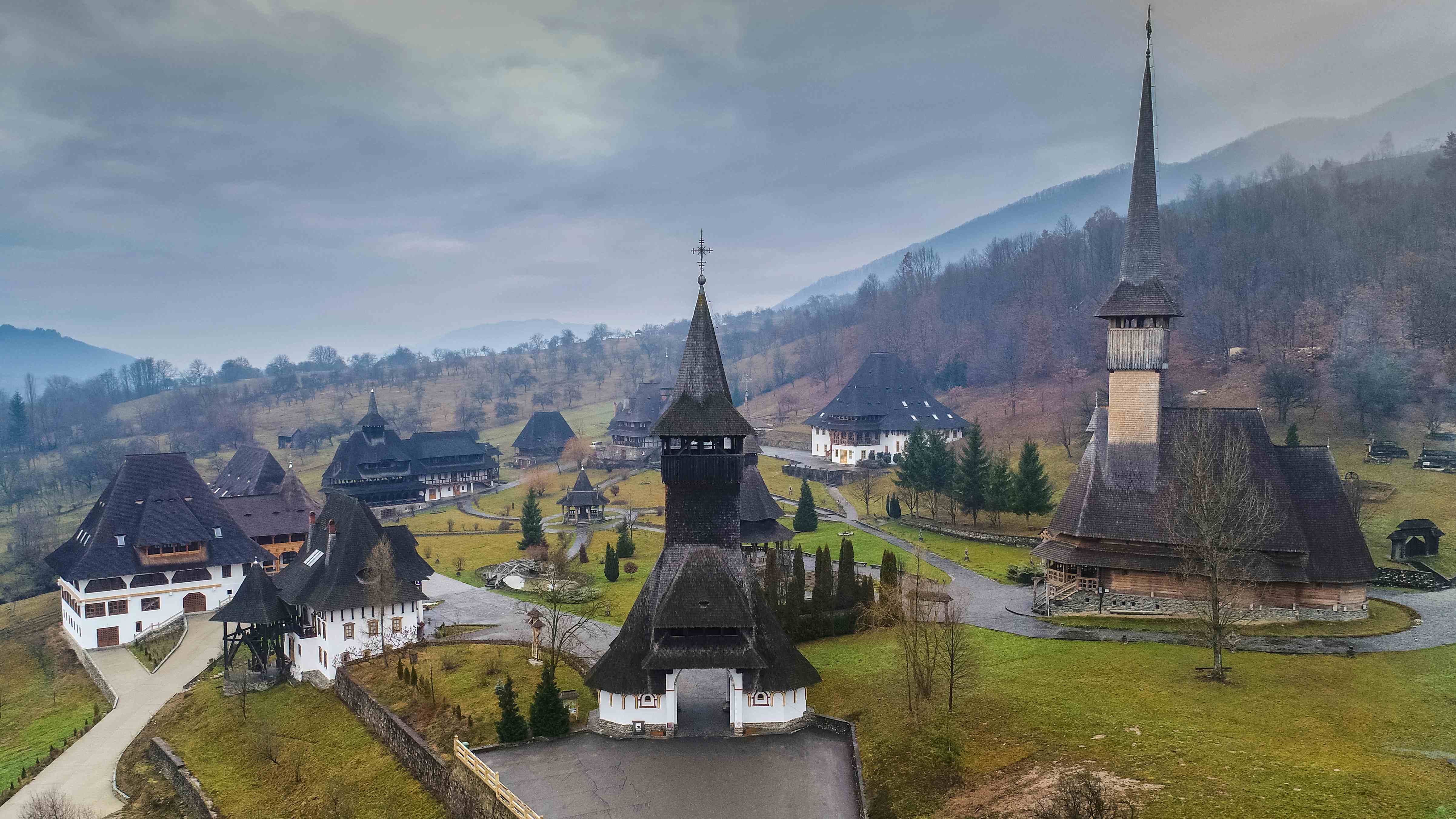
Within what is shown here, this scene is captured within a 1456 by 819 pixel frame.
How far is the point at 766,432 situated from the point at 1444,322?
6577cm

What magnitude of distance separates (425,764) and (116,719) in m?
20.8

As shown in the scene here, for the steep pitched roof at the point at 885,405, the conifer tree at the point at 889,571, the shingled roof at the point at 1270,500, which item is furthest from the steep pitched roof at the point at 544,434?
the shingled roof at the point at 1270,500

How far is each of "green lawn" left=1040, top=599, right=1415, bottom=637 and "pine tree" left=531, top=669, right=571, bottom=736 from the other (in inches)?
817

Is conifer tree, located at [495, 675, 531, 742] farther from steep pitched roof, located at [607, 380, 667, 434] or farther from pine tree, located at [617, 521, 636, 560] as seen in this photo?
steep pitched roof, located at [607, 380, 667, 434]

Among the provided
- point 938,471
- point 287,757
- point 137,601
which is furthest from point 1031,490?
point 137,601

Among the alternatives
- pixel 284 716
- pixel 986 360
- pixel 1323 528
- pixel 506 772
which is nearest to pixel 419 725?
pixel 506 772

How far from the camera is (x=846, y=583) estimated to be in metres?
38.1

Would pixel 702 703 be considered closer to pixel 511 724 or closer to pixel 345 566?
pixel 511 724

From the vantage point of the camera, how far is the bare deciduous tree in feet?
93.5

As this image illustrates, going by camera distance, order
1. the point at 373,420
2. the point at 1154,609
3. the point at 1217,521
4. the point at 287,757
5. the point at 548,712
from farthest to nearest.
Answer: the point at 373,420 → the point at 1154,609 → the point at 287,757 → the point at 1217,521 → the point at 548,712

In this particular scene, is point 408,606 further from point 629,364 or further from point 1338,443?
point 629,364

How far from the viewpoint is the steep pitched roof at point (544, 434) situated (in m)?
106

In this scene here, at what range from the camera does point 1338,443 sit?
193 feet

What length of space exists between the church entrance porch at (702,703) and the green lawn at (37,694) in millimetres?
26854
